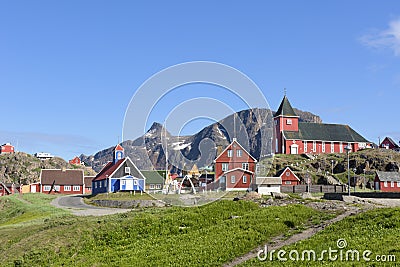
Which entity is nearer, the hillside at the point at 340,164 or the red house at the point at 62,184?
the hillside at the point at 340,164

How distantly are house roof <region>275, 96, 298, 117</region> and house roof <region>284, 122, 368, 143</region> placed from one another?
3530mm

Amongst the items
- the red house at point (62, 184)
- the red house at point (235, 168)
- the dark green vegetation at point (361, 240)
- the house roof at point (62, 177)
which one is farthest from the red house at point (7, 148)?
the dark green vegetation at point (361, 240)

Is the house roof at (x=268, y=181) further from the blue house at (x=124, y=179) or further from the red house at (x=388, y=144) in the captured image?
the red house at (x=388, y=144)

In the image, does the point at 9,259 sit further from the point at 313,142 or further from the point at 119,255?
the point at 313,142

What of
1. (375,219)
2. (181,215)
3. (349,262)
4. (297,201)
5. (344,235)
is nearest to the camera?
(349,262)

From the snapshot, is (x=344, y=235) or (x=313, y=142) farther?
(x=313, y=142)

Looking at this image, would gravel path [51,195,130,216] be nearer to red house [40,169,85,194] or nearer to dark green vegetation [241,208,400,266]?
dark green vegetation [241,208,400,266]

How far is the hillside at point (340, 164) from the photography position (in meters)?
84.0

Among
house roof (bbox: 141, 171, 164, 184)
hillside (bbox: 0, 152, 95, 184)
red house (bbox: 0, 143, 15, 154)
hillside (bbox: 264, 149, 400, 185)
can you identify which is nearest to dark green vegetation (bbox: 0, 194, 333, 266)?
house roof (bbox: 141, 171, 164, 184)

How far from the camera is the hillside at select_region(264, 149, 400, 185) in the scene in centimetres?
8400

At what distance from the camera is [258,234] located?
789 inches

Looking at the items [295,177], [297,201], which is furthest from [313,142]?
[297,201]

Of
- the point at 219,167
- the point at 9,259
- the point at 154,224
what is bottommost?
the point at 9,259

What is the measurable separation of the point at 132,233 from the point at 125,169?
154ft
